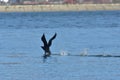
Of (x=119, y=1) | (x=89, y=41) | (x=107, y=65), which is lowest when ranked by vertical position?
(x=119, y=1)

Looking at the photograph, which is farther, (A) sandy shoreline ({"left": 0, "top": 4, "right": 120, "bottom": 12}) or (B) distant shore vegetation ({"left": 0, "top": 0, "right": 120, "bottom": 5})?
(B) distant shore vegetation ({"left": 0, "top": 0, "right": 120, "bottom": 5})

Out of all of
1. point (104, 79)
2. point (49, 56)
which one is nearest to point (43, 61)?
point (49, 56)

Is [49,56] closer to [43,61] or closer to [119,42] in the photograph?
[43,61]

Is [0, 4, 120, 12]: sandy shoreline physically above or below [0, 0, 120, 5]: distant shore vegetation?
above

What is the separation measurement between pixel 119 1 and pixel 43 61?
435ft

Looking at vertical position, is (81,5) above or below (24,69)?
below

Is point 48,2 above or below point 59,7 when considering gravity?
below

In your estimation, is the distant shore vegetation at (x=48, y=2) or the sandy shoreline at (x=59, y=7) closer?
the sandy shoreline at (x=59, y=7)

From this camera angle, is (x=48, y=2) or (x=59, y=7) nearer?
(x=59, y=7)

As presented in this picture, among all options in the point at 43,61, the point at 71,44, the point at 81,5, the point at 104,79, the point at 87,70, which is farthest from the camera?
the point at 81,5

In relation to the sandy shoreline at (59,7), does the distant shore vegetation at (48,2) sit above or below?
below

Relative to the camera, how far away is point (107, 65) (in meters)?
40.4

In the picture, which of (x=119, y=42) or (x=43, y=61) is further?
(x=119, y=42)

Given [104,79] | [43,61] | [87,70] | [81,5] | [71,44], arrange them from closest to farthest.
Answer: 1. [104,79]
2. [87,70]
3. [43,61]
4. [71,44]
5. [81,5]
